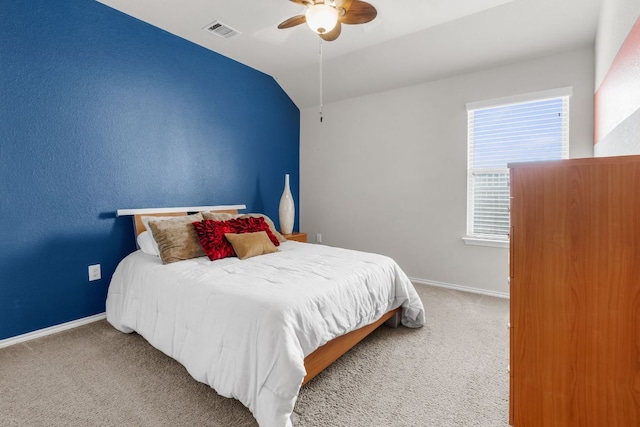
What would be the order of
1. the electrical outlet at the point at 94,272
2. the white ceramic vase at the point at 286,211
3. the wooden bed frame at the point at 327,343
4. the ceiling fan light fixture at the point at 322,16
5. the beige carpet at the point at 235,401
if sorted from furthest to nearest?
1. the white ceramic vase at the point at 286,211
2. the electrical outlet at the point at 94,272
3. the ceiling fan light fixture at the point at 322,16
4. the wooden bed frame at the point at 327,343
5. the beige carpet at the point at 235,401

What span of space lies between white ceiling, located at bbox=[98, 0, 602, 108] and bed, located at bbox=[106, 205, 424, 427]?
2120 mm

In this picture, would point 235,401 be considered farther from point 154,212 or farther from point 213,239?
point 154,212

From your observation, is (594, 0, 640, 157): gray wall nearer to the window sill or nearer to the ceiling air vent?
the window sill

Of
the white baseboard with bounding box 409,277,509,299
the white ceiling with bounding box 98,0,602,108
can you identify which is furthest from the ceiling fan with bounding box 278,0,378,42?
the white baseboard with bounding box 409,277,509,299

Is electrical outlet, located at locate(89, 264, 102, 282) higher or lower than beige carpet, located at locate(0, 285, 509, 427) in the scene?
higher

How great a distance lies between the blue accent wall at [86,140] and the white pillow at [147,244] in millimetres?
335

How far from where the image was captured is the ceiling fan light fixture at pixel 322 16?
2.00 meters

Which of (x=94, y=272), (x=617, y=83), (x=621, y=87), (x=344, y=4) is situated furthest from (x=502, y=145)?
(x=94, y=272)

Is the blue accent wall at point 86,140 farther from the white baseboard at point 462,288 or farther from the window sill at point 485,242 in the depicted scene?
the window sill at point 485,242

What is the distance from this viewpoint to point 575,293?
1.08 metres

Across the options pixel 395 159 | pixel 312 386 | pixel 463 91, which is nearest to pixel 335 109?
pixel 395 159

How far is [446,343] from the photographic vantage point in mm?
2289

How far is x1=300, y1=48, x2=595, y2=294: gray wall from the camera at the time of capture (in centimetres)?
307

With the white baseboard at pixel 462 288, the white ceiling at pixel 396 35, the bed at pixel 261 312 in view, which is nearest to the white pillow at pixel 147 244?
the bed at pixel 261 312
